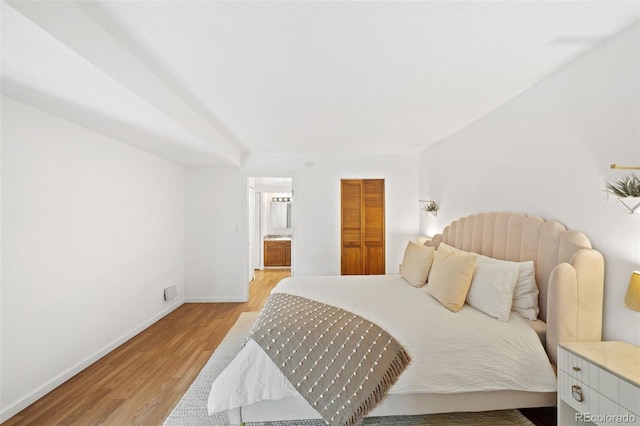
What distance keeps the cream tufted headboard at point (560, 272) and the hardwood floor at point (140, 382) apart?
0.70m

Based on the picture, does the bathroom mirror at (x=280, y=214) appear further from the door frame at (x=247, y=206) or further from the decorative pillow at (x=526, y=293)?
the decorative pillow at (x=526, y=293)

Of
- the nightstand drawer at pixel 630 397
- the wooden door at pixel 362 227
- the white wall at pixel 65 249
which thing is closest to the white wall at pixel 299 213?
the wooden door at pixel 362 227

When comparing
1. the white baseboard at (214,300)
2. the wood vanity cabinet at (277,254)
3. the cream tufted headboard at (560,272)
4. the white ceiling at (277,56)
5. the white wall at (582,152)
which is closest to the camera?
the white ceiling at (277,56)

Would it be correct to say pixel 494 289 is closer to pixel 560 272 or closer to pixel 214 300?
pixel 560 272

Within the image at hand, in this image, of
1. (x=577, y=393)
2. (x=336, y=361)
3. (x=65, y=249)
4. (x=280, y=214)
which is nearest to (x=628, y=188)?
(x=577, y=393)

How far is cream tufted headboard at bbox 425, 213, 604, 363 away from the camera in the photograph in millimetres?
1581

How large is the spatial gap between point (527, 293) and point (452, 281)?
0.49 meters

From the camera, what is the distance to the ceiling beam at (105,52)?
113 cm

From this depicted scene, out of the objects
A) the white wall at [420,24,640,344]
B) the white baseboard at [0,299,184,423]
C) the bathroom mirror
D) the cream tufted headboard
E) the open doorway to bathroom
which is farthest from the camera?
the bathroom mirror

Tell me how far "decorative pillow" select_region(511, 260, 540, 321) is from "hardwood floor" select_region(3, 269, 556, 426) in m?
0.69

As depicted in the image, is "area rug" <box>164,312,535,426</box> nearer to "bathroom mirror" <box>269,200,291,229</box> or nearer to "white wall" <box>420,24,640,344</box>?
"white wall" <box>420,24,640,344</box>

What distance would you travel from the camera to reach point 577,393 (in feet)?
4.51

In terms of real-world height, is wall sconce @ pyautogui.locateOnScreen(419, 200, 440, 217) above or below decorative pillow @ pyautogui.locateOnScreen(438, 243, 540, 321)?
above

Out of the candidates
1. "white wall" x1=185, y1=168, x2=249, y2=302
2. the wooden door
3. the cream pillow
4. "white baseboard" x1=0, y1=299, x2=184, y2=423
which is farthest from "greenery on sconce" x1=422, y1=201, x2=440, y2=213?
"white baseboard" x1=0, y1=299, x2=184, y2=423
